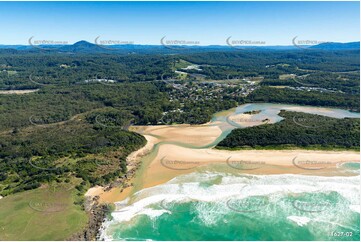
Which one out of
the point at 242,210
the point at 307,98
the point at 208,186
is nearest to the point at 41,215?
the point at 208,186

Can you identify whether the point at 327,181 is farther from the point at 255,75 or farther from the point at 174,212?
the point at 255,75

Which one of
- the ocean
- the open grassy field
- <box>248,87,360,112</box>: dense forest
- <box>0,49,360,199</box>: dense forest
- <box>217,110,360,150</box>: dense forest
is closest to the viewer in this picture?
the open grassy field

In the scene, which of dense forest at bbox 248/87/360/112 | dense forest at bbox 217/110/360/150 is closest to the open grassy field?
dense forest at bbox 217/110/360/150

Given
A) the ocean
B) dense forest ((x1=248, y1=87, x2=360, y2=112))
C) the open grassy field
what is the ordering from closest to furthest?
the open grassy field → the ocean → dense forest ((x1=248, y1=87, x2=360, y2=112))

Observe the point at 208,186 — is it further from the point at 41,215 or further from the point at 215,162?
the point at 41,215

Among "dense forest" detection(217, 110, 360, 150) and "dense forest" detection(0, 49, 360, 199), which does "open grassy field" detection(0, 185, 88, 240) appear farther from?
"dense forest" detection(217, 110, 360, 150)

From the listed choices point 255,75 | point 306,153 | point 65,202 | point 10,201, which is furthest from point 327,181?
point 255,75
